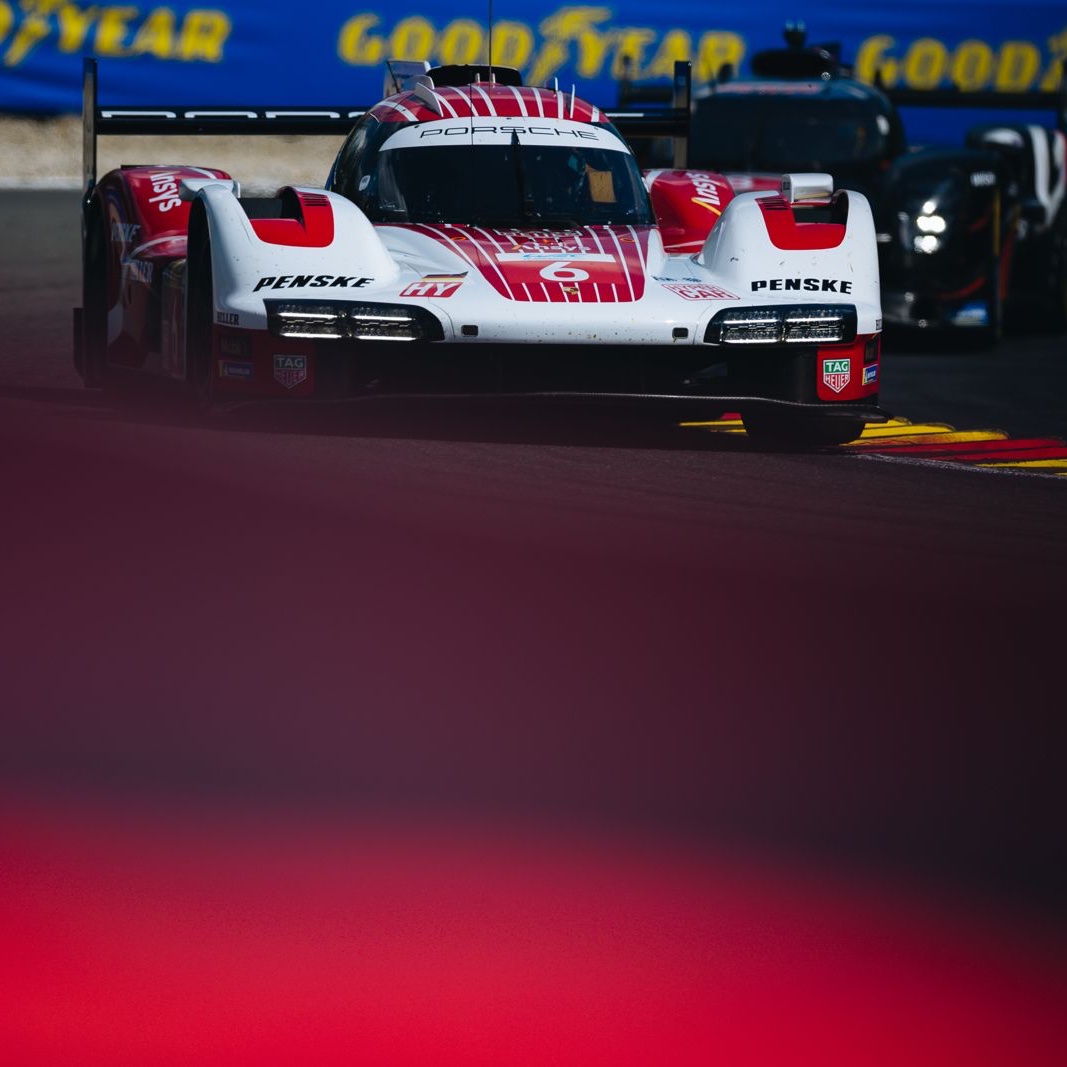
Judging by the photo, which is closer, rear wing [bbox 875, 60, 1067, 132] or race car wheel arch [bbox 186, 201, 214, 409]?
race car wheel arch [bbox 186, 201, 214, 409]

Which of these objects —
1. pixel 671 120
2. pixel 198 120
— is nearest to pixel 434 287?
pixel 198 120

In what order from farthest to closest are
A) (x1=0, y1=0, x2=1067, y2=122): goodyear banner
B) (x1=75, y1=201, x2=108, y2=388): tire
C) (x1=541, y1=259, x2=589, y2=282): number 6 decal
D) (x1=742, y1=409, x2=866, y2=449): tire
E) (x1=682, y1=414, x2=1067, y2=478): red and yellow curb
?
(x1=0, y1=0, x2=1067, y2=122): goodyear banner, (x1=75, y1=201, x2=108, y2=388): tire, (x1=742, y1=409, x2=866, y2=449): tire, (x1=682, y1=414, x2=1067, y2=478): red and yellow curb, (x1=541, y1=259, x2=589, y2=282): number 6 decal

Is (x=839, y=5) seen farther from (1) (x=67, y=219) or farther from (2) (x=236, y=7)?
(1) (x=67, y=219)

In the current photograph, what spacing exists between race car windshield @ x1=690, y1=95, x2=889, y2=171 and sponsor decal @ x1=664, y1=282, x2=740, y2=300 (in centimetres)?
500

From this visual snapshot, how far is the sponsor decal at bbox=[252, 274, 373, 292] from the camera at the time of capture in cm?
728

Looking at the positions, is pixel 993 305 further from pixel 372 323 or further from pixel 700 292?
pixel 372 323

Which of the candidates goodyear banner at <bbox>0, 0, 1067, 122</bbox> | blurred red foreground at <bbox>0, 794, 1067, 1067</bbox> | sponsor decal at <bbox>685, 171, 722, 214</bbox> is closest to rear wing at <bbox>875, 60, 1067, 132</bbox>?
sponsor decal at <bbox>685, 171, 722, 214</bbox>

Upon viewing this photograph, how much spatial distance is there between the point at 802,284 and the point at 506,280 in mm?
992

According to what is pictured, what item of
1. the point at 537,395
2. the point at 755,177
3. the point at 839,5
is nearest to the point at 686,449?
the point at 537,395

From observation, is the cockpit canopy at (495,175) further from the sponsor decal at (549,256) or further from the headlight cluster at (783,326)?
the headlight cluster at (783,326)

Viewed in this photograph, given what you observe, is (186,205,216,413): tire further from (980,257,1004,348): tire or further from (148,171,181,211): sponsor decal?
(980,257,1004,348): tire

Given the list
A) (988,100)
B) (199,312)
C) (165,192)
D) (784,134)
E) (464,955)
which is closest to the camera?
(464,955)

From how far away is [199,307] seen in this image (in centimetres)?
782

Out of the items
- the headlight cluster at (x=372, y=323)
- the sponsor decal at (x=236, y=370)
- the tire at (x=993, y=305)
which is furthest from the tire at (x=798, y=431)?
the tire at (x=993, y=305)
